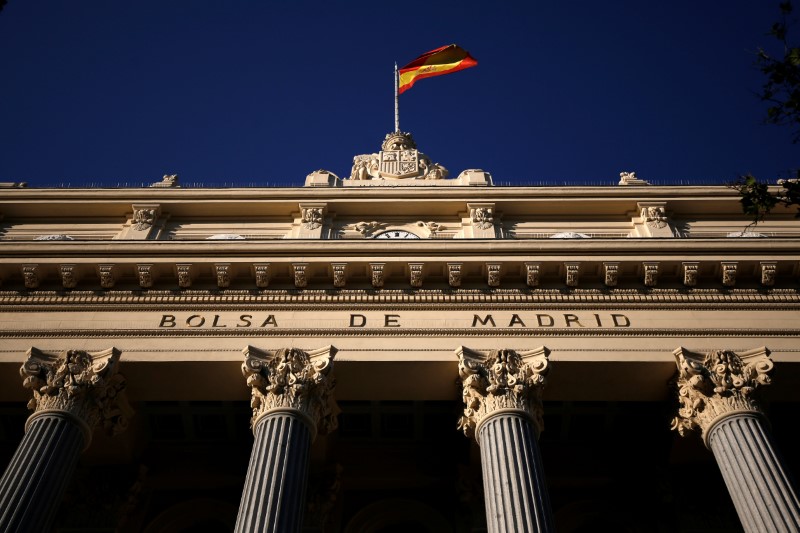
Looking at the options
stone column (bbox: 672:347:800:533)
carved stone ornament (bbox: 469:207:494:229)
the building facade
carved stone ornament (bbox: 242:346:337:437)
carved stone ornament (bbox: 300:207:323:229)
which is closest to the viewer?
stone column (bbox: 672:347:800:533)

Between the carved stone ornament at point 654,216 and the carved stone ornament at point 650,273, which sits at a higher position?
the carved stone ornament at point 654,216

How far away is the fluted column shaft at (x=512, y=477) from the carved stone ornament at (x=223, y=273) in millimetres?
7678

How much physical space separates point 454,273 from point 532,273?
2.00 meters

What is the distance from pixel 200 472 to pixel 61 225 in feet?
30.4

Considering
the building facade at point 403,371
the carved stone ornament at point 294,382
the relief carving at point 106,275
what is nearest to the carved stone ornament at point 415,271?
the building facade at point 403,371

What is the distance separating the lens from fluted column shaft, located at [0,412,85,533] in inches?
569

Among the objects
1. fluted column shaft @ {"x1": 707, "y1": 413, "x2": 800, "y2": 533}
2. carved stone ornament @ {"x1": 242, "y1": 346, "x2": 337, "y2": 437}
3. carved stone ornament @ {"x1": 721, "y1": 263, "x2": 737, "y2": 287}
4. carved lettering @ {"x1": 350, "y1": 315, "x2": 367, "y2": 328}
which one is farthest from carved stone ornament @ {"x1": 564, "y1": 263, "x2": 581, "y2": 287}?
carved stone ornament @ {"x1": 242, "y1": 346, "x2": 337, "y2": 437}

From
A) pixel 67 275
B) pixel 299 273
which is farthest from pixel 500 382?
pixel 67 275

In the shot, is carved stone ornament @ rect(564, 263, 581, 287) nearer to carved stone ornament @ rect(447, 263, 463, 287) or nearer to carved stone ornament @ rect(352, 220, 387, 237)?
carved stone ornament @ rect(447, 263, 463, 287)

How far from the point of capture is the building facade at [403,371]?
1700cm

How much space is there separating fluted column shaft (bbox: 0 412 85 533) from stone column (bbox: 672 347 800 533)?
43.8 feet

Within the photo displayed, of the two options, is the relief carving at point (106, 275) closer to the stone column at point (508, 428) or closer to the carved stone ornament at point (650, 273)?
the stone column at point (508, 428)

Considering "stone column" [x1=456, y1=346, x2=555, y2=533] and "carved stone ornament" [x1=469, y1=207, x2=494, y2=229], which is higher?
"carved stone ornament" [x1=469, y1=207, x2=494, y2=229]

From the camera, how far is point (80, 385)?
55.8 ft
